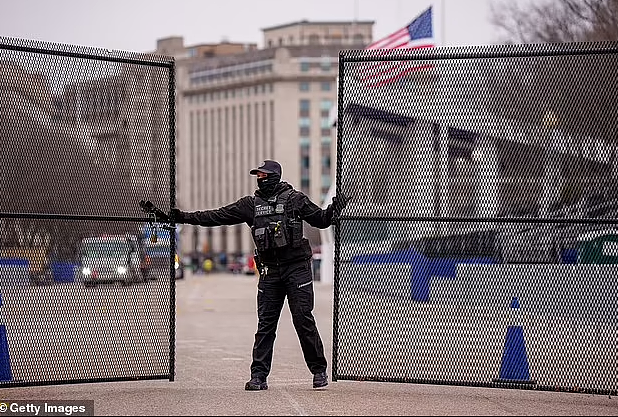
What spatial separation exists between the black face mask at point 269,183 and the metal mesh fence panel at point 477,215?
0.54 meters

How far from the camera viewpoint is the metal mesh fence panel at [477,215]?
11.0 meters

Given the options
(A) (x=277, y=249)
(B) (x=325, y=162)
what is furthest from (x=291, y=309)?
(B) (x=325, y=162)

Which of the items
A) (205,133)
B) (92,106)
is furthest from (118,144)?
(205,133)

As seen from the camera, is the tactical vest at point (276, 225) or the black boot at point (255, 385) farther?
the black boot at point (255, 385)

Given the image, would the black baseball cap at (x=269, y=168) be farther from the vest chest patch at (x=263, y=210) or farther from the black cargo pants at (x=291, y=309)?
the black cargo pants at (x=291, y=309)

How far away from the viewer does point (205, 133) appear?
185125mm

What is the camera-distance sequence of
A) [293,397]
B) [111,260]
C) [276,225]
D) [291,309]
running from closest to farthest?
[293,397] < [276,225] < [291,309] < [111,260]

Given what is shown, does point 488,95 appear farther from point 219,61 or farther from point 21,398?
point 219,61

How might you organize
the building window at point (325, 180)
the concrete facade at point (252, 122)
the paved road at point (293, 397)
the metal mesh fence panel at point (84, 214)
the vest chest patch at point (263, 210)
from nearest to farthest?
1. the paved road at point (293, 397)
2. the metal mesh fence panel at point (84, 214)
3. the vest chest patch at point (263, 210)
4. the concrete facade at point (252, 122)
5. the building window at point (325, 180)

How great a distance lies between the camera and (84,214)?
1146 centimetres

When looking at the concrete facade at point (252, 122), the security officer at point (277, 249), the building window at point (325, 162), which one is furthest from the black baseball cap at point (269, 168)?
the building window at point (325, 162)

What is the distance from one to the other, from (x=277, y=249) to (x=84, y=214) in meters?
1.66

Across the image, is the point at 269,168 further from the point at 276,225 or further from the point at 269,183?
the point at 276,225

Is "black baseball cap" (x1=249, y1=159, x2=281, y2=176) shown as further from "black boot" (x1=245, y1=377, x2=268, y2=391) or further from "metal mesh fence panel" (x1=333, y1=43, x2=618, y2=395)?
"black boot" (x1=245, y1=377, x2=268, y2=391)
